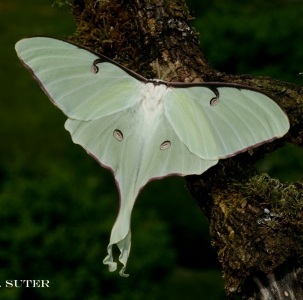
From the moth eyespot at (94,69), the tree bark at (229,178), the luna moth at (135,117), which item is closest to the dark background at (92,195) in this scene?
the tree bark at (229,178)

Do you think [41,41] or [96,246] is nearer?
[41,41]

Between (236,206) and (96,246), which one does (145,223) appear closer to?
(96,246)

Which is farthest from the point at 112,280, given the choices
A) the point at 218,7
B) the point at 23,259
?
the point at 218,7

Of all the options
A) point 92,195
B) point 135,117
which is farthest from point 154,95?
point 92,195

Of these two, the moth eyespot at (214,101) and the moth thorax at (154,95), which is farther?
the moth thorax at (154,95)

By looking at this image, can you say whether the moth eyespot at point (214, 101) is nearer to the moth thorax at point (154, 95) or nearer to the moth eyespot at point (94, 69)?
the moth thorax at point (154, 95)

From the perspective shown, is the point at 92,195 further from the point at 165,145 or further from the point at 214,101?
the point at 214,101
